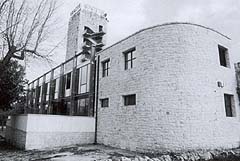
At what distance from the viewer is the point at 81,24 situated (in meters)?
20.3

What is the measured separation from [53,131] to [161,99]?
654 cm

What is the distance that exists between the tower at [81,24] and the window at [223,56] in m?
13.6

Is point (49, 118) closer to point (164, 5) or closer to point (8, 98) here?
point (8, 98)

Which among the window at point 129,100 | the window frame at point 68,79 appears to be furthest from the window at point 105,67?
the window frame at point 68,79

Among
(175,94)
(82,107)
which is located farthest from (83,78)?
(175,94)

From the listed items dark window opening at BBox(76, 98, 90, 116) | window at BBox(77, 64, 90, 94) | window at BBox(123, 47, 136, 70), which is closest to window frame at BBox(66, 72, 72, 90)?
window at BBox(77, 64, 90, 94)

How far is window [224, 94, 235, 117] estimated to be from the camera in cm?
989

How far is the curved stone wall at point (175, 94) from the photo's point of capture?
823 cm

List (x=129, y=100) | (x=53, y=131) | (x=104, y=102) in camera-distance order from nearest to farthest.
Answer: (x=129, y=100) < (x=53, y=131) < (x=104, y=102)

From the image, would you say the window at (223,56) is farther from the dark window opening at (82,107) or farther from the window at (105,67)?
the dark window opening at (82,107)

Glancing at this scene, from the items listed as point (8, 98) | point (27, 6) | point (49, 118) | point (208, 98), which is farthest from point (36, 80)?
point (208, 98)

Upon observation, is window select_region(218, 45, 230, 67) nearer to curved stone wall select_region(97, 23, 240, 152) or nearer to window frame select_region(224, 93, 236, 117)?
curved stone wall select_region(97, 23, 240, 152)

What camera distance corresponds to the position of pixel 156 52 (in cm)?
905

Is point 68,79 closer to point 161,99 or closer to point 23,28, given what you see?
point 23,28
